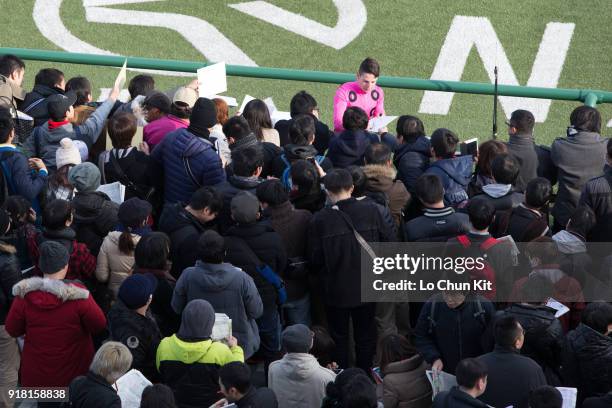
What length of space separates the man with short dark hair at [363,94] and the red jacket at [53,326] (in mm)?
3795

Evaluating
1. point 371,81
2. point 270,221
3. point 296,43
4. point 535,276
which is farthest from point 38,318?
point 296,43

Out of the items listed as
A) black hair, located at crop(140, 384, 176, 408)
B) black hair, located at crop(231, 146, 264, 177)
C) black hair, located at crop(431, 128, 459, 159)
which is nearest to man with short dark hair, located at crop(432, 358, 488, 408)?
black hair, located at crop(140, 384, 176, 408)

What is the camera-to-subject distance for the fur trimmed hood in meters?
6.96

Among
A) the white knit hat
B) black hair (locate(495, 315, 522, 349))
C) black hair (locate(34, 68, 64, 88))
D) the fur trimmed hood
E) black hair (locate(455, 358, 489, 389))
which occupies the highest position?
black hair (locate(34, 68, 64, 88))

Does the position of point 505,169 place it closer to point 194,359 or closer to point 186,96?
point 186,96

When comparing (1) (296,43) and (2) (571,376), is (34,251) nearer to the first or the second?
(2) (571,376)

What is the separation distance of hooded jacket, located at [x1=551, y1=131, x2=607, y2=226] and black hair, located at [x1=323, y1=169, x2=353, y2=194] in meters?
2.21

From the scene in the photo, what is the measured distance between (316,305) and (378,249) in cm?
72

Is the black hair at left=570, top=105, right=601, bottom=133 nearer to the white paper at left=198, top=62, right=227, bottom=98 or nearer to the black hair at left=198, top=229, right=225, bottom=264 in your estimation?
the white paper at left=198, top=62, right=227, bottom=98

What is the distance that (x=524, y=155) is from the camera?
902 cm

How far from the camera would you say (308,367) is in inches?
263

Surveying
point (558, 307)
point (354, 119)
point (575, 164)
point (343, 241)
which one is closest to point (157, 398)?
point (343, 241)

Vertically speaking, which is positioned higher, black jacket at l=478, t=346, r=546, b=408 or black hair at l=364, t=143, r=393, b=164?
black hair at l=364, t=143, r=393, b=164

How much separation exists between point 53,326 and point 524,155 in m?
3.85
